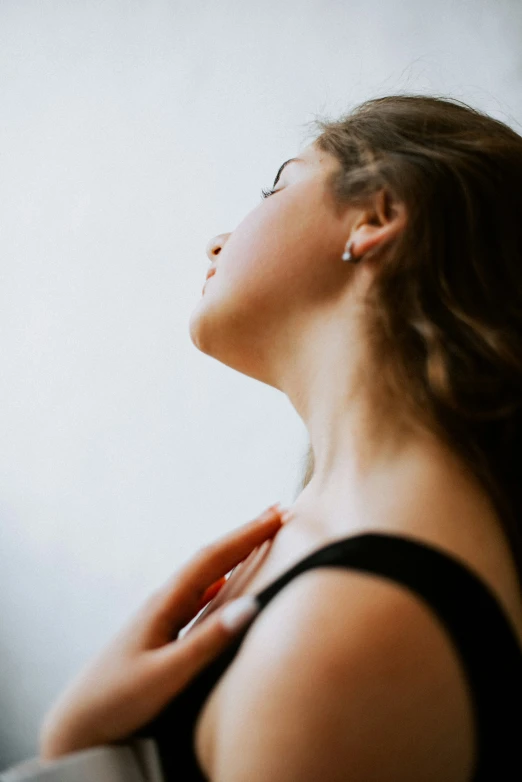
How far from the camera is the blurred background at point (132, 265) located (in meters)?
1.27

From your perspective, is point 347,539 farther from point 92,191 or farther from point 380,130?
point 92,191

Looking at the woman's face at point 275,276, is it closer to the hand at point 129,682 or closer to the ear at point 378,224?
the ear at point 378,224

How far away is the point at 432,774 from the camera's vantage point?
0.46 m

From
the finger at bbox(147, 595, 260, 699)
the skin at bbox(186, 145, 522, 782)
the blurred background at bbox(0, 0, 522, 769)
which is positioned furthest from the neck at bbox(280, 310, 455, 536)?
the blurred background at bbox(0, 0, 522, 769)

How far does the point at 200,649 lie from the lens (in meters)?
0.54

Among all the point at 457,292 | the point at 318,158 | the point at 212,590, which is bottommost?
the point at 212,590

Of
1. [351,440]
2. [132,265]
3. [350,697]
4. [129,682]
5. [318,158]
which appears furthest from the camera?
[132,265]

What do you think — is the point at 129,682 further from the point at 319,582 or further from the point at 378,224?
the point at 378,224

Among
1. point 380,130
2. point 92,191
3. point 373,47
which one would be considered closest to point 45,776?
point 380,130

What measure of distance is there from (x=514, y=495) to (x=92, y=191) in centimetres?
129

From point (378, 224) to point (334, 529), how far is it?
1.12 feet

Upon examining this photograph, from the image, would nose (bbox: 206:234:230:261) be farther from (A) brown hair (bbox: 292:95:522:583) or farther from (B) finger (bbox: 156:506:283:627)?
(B) finger (bbox: 156:506:283:627)

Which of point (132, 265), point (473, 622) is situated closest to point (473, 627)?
point (473, 622)

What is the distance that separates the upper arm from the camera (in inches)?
17.4
